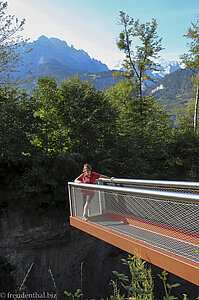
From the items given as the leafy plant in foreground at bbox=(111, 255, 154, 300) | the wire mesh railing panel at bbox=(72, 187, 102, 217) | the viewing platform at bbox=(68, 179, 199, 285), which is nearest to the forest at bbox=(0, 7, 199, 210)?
the wire mesh railing panel at bbox=(72, 187, 102, 217)

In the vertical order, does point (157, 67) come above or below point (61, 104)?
above

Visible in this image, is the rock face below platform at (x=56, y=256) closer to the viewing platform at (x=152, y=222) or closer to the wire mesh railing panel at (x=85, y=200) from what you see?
the wire mesh railing panel at (x=85, y=200)

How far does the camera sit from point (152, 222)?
16.2 feet

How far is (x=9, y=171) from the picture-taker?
1077 cm

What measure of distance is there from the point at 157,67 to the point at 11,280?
16.7m

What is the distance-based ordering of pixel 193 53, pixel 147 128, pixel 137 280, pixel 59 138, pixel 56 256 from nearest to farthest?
pixel 137 280 < pixel 56 256 < pixel 59 138 < pixel 147 128 < pixel 193 53

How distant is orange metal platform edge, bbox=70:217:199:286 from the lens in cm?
355

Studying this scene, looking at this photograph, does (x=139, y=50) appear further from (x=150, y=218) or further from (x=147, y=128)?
(x=150, y=218)

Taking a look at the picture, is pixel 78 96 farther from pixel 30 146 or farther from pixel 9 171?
pixel 9 171

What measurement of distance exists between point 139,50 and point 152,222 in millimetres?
15565

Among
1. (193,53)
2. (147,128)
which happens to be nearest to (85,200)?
(147,128)

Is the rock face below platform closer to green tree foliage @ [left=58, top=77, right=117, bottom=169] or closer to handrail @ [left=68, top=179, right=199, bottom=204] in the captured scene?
green tree foliage @ [left=58, top=77, right=117, bottom=169]

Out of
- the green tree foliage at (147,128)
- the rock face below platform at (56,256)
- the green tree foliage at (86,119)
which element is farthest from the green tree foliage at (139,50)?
the rock face below platform at (56,256)

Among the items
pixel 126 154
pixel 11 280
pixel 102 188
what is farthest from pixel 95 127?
pixel 11 280
